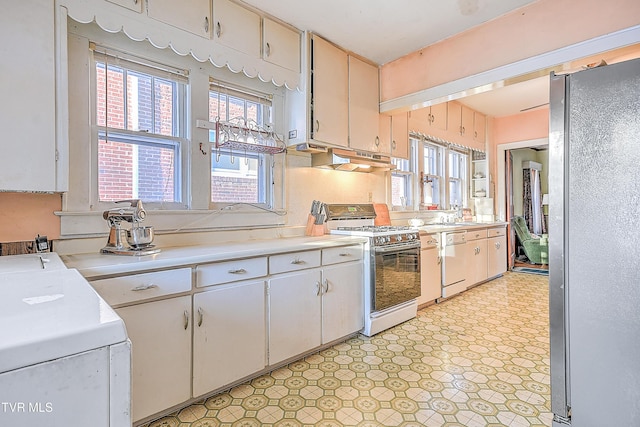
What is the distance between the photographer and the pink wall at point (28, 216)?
1773 millimetres

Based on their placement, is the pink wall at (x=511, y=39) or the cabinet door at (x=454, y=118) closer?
the pink wall at (x=511, y=39)

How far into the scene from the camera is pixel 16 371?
0.58 metres

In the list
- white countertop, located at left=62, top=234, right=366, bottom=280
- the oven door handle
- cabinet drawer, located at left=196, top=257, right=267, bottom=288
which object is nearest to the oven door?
the oven door handle

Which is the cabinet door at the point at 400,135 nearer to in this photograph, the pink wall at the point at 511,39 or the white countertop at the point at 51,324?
the pink wall at the point at 511,39

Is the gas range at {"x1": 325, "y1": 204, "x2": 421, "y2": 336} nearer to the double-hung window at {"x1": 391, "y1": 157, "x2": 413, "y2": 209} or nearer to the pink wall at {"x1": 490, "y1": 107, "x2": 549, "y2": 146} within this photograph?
the double-hung window at {"x1": 391, "y1": 157, "x2": 413, "y2": 209}

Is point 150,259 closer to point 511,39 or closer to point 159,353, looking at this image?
point 159,353

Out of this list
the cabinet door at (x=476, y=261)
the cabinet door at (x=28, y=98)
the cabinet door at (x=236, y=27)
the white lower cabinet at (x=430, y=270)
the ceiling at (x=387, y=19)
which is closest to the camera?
the cabinet door at (x=28, y=98)

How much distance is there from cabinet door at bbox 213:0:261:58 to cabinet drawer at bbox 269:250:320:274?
5.26ft

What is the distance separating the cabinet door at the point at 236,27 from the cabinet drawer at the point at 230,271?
1.61 meters

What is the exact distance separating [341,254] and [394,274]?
2.15ft

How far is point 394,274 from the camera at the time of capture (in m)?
3.04

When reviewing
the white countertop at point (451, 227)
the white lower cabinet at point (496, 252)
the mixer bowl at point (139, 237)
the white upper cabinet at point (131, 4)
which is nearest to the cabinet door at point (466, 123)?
the white countertop at point (451, 227)

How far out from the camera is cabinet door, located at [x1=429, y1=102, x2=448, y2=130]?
176 inches

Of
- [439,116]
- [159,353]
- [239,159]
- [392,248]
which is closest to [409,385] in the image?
[392,248]
